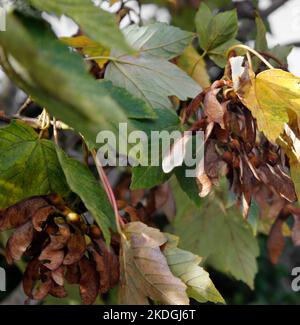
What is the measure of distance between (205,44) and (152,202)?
0.22 m

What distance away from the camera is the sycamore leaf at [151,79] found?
648mm

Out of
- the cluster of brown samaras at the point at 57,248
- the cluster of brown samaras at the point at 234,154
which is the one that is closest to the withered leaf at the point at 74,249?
the cluster of brown samaras at the point at 57,248

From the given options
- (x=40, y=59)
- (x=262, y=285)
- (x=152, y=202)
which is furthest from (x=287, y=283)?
(x=40, y=59)

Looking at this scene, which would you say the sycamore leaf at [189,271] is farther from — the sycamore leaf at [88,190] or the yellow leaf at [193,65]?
the yellow leaf at [193,65]

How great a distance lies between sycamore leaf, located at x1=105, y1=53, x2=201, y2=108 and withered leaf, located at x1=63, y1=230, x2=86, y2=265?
155 mm

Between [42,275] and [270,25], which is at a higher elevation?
[270,25]

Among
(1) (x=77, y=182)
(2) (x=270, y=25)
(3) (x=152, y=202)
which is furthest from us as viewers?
(2) (x=270, y=25)

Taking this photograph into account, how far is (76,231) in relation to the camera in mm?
583

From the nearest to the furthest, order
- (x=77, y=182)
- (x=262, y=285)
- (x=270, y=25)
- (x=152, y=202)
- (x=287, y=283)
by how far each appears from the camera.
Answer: (x=77, y=182)
(x=152, y=202)
(x=270, y=25)
(x=262, y=285)
(x=287, y=283)

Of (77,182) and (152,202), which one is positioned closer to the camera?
(77,182)

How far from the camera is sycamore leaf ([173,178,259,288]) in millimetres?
1005

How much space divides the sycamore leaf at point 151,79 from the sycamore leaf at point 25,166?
11 cm

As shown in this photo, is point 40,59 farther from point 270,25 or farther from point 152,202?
point 270,25
